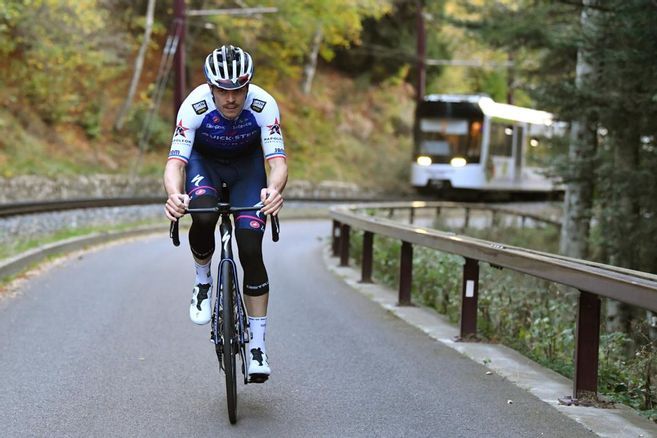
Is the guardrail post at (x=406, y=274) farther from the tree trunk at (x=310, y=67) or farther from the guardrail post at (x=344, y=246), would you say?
the tree trunk at (x=310, y=67)

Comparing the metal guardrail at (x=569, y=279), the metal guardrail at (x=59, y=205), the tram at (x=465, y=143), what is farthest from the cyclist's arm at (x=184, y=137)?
the tram at (x=465, y=143)

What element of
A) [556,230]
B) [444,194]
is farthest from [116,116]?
[556,230]

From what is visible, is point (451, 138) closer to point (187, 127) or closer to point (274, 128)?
point (274, 128)

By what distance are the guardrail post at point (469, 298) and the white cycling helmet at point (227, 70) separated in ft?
11.3

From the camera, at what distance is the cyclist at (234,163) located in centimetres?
523

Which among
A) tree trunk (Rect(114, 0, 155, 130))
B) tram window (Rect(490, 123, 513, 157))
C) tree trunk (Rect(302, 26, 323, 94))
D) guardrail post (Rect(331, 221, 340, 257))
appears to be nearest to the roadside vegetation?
guardrail post (Rect(331, 221, 340, 257))

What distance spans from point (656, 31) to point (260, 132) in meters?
6.07

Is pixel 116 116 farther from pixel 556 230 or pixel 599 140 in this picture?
pixel 599 140

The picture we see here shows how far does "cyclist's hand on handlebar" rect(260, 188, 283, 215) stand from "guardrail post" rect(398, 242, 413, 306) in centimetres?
505

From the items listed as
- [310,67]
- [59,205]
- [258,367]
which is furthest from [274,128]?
[310,67]

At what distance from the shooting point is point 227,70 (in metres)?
5.17

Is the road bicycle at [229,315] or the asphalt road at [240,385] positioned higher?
the road bicycle at [229,315]

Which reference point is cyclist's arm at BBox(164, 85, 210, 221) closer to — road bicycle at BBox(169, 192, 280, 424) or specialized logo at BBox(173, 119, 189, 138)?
specialized logo at BBox(173, 119, 189, 138)

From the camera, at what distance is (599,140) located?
54.7 feet
